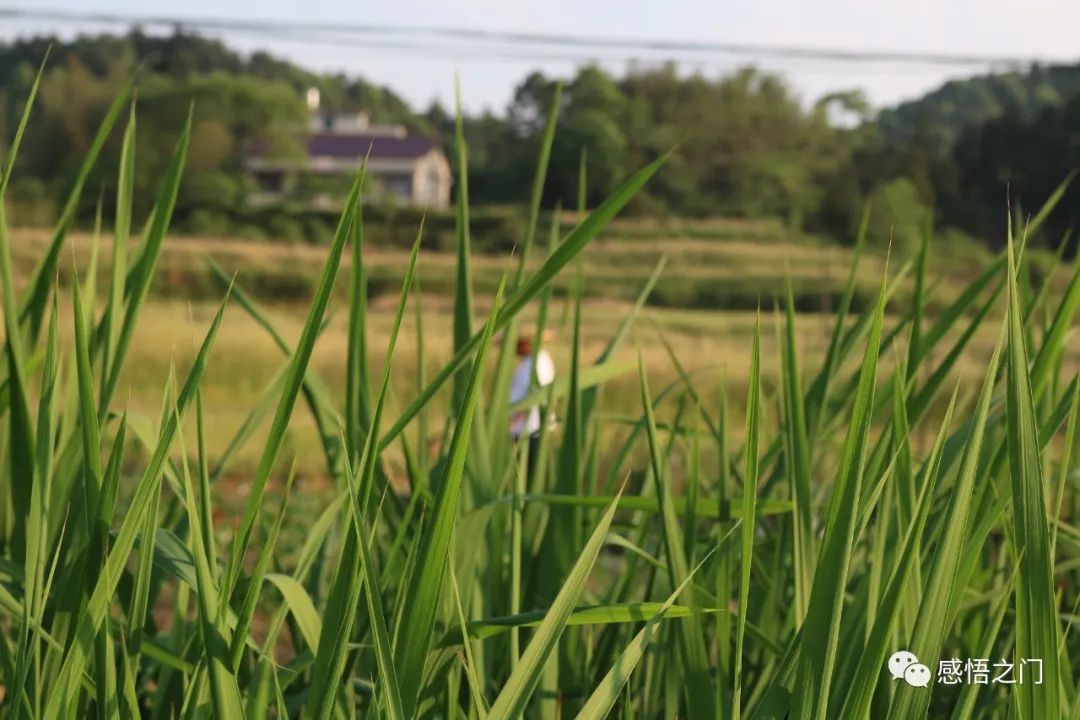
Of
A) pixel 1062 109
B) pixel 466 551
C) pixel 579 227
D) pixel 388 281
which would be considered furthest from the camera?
pixel 388 281

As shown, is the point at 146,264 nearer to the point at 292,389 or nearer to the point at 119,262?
the point at 119,262

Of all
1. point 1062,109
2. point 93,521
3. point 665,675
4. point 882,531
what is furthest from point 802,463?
point 1062,109

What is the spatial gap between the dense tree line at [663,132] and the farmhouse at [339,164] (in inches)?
7.7

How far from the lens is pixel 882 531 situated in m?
0.65

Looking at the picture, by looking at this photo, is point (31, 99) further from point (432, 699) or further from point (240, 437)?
point (432, 699)

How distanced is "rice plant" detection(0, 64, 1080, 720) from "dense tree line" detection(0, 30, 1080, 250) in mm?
9109

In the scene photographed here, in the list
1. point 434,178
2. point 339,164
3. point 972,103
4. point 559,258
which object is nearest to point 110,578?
point 559,258

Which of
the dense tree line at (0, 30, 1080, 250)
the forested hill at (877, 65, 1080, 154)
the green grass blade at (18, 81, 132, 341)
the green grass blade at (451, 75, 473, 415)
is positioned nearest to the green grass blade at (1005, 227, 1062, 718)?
the green grass blade at (451, 75, 473, 415)

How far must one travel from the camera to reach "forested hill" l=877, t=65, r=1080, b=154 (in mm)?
10898

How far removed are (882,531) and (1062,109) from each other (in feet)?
35.5

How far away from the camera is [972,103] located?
11.6 meters

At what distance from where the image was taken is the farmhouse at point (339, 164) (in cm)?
1248

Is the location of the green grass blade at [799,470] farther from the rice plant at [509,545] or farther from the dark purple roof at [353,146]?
the dark purple roof at [353,146]

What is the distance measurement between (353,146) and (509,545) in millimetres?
12365
